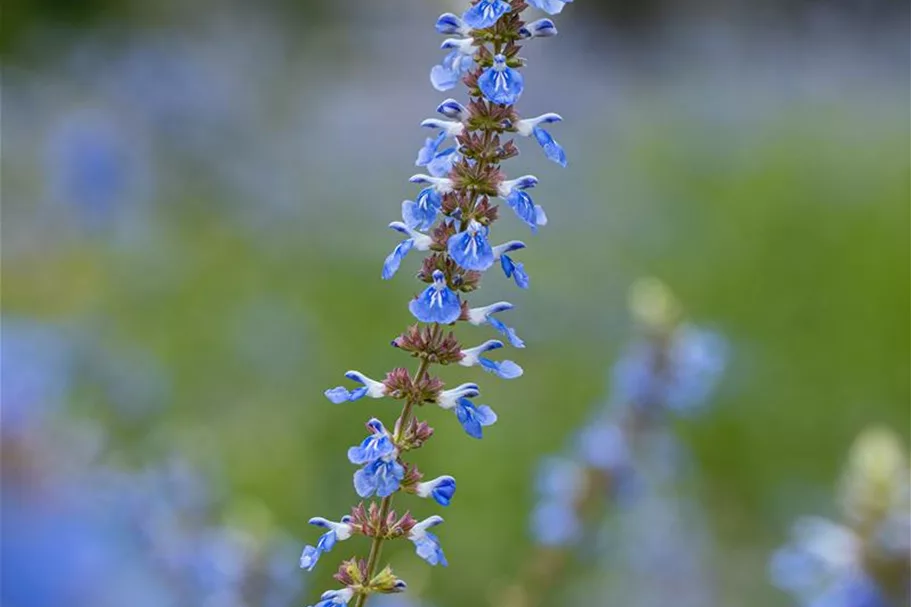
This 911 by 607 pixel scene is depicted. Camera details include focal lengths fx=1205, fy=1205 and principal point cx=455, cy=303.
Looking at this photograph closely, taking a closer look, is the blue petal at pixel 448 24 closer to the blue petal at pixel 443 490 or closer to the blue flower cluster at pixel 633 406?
the blue petal at pixel 443 490

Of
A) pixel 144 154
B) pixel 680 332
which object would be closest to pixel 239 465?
pixel 680 332

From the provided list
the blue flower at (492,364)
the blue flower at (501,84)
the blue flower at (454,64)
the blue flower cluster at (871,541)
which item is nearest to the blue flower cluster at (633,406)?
the blue flower cluster at (871,541)

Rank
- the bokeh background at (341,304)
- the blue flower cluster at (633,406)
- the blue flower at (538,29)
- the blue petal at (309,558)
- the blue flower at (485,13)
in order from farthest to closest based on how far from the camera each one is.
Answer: the bokeh background at (341,304) < the blue flower cluster at (633,406) < the blue flower at (538,29) < the blue flower at (485,13) < the blue petal at (309,558)

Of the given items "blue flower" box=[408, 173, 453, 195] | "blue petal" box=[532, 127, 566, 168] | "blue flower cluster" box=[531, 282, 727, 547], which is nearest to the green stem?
"blue flower" box=[408, 173, 453, 195]

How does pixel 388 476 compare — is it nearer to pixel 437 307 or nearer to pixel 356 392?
pixel 356 392

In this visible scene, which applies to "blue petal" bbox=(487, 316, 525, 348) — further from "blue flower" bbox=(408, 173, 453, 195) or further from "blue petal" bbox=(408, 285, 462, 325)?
"blue flower" bbox=(408, 173, 453, 195)

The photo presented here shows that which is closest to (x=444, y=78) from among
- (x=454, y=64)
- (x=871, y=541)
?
(x=454, y=64)

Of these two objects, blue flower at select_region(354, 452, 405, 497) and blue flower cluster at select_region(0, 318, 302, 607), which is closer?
blue flower at select_region(354, 452, 405, 497)
